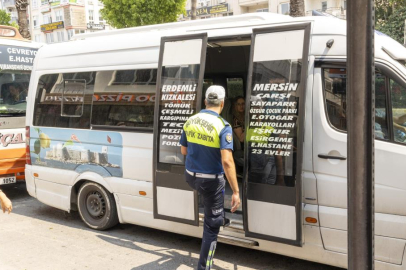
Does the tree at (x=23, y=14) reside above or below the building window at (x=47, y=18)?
below

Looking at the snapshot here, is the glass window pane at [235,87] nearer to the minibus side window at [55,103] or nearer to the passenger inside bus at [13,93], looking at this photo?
the minibus side window at [55,103]

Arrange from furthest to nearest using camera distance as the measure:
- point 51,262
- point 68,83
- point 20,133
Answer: point 20,133 < point 68,83 < point 51,262

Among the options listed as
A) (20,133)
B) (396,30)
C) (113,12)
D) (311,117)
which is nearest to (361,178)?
(311,117)

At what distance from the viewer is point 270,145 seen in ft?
15.0

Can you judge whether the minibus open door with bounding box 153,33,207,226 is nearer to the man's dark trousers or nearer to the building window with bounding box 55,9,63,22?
the man's dark trousers

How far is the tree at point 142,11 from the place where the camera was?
24609 mm

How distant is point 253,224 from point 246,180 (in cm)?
46

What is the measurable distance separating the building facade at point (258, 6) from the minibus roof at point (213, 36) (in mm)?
30749

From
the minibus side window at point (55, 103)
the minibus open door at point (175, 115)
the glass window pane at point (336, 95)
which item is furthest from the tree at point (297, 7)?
the glass window pane at point (336, 95)

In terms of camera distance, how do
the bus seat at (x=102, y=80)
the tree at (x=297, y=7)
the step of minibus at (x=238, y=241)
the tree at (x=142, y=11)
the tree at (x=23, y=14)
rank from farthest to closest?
the tree at (x=142, y=11)
the tree at (x=23, y=14)
the tree at (x=297, y=7)
the bus seat at (x=102, y=80)
the step of minibus at (x=238, y=241)

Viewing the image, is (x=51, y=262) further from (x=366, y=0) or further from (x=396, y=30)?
(x=396, y=30)

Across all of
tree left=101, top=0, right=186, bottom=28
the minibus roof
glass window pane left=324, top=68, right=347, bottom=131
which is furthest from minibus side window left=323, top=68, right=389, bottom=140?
tree left=101, top=0, right=186, bottom=28

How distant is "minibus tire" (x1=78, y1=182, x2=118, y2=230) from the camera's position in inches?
245

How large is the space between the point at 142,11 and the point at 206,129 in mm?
22321
